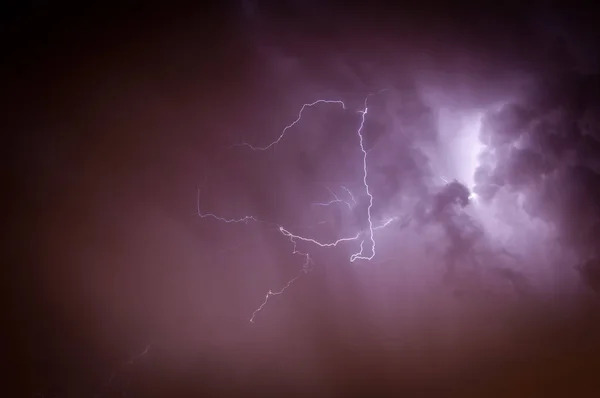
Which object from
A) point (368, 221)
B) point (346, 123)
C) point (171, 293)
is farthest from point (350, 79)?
point (171, 293)

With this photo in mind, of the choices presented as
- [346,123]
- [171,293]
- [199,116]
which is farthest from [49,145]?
[346,123]

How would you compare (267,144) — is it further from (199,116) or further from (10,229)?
(10,229)

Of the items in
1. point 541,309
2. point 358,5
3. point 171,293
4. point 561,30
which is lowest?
point 171,293

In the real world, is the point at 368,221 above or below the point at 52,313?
above

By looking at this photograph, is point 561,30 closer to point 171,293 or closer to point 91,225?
point 171,293

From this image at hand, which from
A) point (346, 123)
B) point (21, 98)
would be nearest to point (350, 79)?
point (346, 123)

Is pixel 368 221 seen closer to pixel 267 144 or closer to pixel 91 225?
pixel 267 144

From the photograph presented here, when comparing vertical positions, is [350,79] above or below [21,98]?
above

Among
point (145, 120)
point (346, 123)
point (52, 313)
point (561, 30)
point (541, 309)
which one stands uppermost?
point (561, 30)
